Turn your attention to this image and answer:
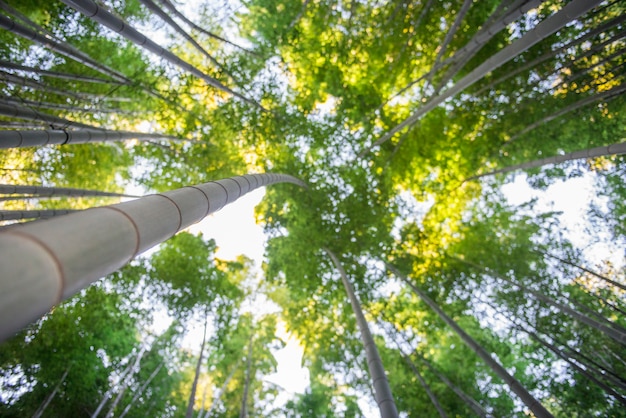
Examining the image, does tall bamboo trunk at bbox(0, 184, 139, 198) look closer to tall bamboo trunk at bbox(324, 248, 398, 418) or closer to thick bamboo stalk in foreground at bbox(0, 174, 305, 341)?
tall bamboo trunk at bbox(324, 248, 398, 418)

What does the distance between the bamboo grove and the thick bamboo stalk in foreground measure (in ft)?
12.7

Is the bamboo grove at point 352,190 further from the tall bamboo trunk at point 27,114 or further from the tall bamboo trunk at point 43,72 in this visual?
the tall bamboo trunk at point 27,114

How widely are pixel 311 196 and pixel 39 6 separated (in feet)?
18.7

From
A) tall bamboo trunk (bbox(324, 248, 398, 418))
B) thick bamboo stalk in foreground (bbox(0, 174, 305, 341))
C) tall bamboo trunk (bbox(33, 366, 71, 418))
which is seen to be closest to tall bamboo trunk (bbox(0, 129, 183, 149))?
thick bamboo stalk in foreground (bbox(0, 174, 305, 341))

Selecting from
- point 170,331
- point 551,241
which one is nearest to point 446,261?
point 551,241

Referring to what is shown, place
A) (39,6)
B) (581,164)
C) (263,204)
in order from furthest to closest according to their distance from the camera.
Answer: (263,204) → (581,164) → (39,6)

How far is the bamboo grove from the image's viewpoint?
5.77m

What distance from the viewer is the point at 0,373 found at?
5.74 meters

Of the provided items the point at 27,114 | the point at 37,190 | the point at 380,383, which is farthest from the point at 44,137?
the point at 380,383

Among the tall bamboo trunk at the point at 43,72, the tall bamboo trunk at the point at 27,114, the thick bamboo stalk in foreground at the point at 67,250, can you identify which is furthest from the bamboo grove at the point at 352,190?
the thick bamboo stalk in foreground at the point at 67,250

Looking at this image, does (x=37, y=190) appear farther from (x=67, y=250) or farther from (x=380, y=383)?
(x=380, y=383)

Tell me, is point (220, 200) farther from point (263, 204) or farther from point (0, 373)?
point (0, 373)

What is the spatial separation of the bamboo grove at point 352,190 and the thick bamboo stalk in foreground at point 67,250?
388 cm

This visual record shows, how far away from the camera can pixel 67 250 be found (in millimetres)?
796
